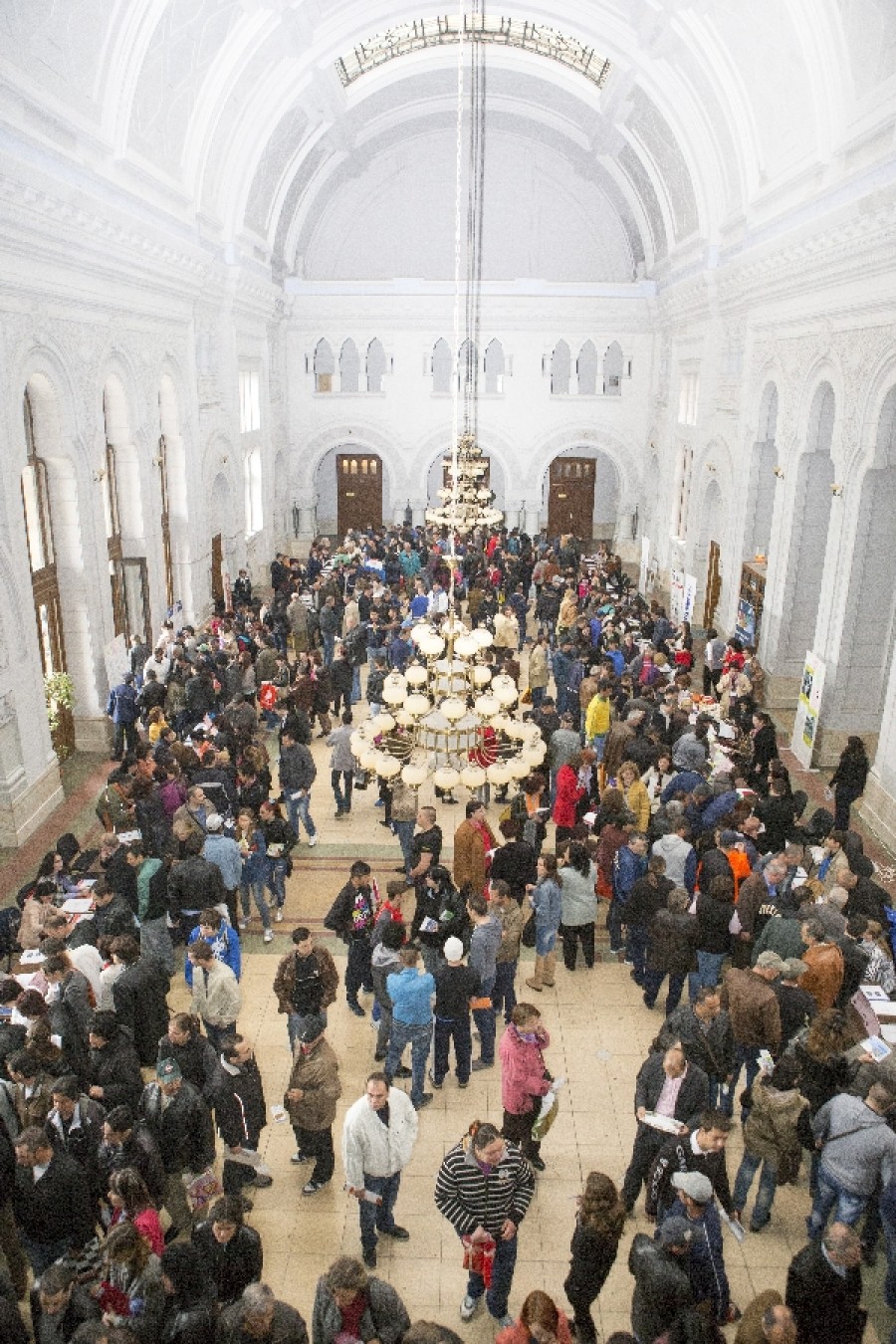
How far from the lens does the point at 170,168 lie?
14680 mm

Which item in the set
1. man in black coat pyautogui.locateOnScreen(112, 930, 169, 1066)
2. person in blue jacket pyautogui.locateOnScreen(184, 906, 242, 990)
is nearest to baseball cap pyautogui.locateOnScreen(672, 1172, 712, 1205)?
person in blue jacket pyautogui.locateOnScreen(184, 906, 242, 990)

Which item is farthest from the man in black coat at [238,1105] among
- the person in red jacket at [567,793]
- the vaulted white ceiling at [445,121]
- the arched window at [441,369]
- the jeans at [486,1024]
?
the arched window at [441,369]

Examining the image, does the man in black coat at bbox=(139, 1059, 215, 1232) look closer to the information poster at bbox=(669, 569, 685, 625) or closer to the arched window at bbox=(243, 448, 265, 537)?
the information poster at bbox=(669, 569, 685, 625)

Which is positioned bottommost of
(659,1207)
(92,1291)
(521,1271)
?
(521,1271)

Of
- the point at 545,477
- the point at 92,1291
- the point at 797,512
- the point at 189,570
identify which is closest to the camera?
the point at 92,1291

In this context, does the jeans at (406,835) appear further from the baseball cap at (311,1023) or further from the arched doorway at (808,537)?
the arched doorway at (808,537)

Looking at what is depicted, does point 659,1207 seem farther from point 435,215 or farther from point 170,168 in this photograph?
point 435,215

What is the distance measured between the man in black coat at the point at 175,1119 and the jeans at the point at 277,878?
3.45 metres

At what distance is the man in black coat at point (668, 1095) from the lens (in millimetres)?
5285

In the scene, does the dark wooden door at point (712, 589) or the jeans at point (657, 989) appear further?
the dark wooden door at point (712, 589)

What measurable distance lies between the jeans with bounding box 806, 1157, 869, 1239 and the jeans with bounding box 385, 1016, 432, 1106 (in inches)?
98.1

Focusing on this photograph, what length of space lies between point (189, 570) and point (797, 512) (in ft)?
33.6

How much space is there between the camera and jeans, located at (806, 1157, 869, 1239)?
5.16 meters

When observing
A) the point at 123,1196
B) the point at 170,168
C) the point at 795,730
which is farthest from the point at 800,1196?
the point at 170,168
